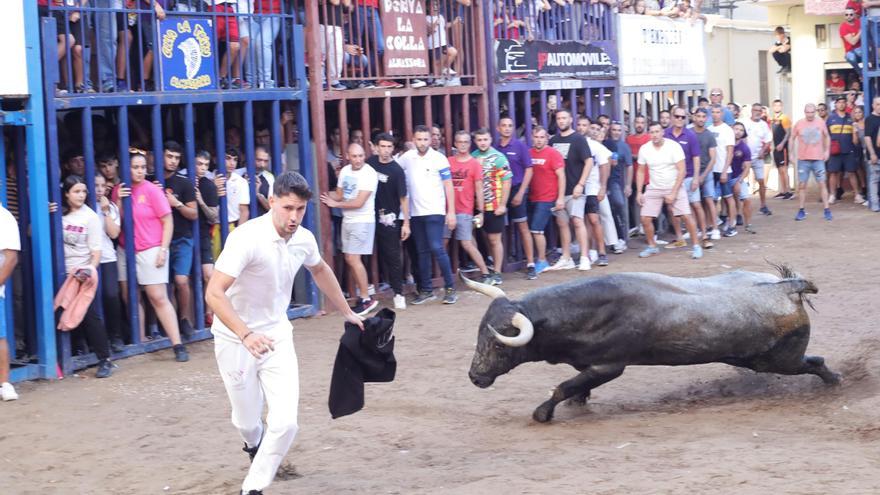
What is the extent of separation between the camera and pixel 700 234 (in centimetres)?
1817

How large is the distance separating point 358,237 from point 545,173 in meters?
3.28

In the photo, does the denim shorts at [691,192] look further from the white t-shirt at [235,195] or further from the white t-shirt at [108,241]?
the white t-shirt at [108,241]

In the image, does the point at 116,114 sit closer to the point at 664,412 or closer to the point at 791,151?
the point at 664,412

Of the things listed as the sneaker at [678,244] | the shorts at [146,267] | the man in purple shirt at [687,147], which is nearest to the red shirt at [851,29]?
the man in purple shirt at [687,147]

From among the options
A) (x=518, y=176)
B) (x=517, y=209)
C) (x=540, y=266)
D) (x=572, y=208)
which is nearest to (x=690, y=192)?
(x=572, y=208)

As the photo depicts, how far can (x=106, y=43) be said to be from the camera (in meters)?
11.1

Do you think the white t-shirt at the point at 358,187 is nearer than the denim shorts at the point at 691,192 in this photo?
Yes

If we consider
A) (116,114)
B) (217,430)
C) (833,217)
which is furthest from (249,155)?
(833,217)

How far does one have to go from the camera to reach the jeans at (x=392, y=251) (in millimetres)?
13812

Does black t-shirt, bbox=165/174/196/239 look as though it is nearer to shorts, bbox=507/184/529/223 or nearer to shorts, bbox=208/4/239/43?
shorts, bbox=208/4/239/43

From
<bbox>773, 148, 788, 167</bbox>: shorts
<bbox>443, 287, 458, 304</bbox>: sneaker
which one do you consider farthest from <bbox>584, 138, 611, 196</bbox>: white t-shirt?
<bbox>773, 148, 788, 167</bbox>: shorts

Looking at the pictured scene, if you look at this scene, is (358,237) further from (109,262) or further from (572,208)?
(572,208)

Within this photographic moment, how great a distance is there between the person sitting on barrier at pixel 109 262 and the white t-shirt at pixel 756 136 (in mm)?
12219

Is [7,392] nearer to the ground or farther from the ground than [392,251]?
nearer to the ground
